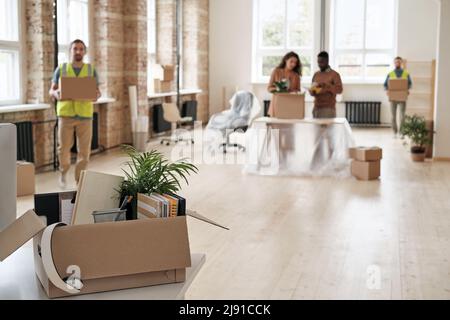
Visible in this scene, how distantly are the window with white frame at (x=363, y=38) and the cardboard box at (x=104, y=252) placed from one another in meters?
15.1

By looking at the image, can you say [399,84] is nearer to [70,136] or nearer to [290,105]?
[290,105]

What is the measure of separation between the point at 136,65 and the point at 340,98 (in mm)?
6047

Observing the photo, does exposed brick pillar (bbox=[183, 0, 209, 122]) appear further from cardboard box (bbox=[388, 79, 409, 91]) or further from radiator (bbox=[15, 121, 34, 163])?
radiator (bbox=[15, 121, 34, 163])

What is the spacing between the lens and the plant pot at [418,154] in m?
10.5

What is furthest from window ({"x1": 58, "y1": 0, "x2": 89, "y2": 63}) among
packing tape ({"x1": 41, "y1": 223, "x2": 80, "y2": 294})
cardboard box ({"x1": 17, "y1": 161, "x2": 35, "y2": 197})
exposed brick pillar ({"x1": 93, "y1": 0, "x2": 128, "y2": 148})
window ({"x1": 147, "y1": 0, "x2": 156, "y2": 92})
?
packing tape ({"x1": 41, "y1": 223, "x2": 80, "y2": 294})

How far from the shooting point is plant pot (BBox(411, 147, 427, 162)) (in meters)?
10.5

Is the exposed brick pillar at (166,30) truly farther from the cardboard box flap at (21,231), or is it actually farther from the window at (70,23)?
the cardboard box flap at (21,231)

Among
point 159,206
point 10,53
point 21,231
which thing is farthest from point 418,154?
point 21,231

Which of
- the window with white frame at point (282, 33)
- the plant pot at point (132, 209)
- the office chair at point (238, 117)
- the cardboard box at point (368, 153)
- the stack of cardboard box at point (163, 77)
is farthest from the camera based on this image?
the window with white frame at point (282, 33)

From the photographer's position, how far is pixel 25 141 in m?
9.01

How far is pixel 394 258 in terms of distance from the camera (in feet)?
16.9

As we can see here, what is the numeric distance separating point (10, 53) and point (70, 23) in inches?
76.3

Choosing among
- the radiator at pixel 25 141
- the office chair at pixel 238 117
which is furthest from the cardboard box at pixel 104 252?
the office chair at pixel 238 117

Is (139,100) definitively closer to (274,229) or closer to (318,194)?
(318,194)
